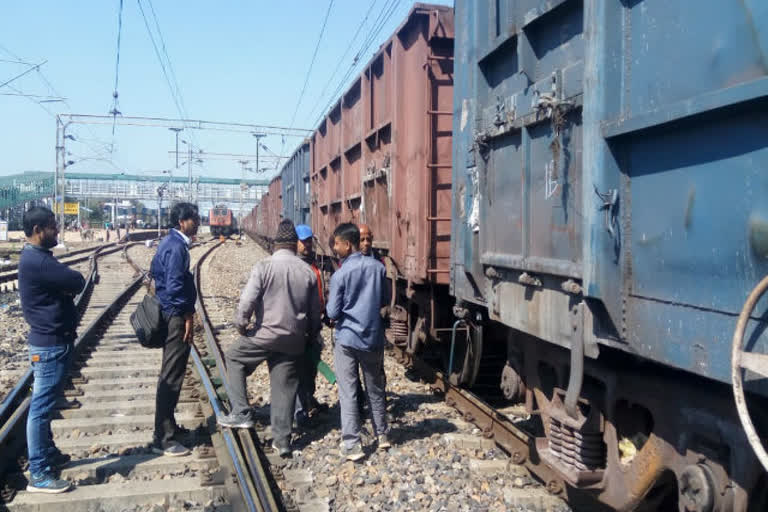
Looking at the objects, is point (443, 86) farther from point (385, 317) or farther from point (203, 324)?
point (203, 324)

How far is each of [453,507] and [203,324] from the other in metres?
7.16

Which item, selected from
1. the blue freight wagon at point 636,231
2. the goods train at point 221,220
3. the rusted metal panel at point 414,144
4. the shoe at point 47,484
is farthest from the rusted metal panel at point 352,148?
the goods train at point 221,220

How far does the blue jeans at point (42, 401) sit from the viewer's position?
4.37 m

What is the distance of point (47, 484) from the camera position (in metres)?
4.30

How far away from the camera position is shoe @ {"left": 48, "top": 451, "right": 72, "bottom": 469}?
4555 millimetres

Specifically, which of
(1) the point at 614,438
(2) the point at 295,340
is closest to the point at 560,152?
(1) the point at 614,438

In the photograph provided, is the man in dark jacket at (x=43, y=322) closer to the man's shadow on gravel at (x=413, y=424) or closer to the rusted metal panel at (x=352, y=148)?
the man's shadow on gravel at (x=413, y=424)

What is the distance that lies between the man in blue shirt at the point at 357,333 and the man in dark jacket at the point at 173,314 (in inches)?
44.4

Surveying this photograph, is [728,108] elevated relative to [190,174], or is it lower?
lower

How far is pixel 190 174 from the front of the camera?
50562 mm

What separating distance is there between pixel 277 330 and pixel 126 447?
1553mm

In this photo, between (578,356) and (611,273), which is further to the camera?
(578,356)

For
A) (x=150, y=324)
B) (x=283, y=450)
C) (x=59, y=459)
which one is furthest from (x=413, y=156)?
(x=59, y=459)

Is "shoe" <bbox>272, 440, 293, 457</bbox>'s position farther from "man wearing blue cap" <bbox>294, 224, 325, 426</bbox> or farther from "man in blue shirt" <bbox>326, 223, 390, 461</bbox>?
"man wearing blue cap" <bbox>294, 224, 325, 426</bbox>
